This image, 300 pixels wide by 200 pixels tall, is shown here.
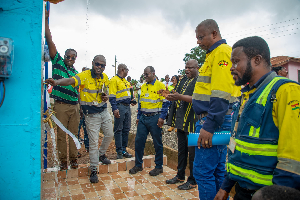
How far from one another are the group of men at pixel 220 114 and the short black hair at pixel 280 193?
0.11 metres

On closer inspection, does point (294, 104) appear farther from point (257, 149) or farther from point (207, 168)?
point (207, 168)

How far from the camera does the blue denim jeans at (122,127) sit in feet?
17.2

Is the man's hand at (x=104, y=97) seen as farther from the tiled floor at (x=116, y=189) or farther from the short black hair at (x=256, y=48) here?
the short black hair at (x=256, y=48)

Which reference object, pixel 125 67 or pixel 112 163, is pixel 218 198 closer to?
pixel 112 163

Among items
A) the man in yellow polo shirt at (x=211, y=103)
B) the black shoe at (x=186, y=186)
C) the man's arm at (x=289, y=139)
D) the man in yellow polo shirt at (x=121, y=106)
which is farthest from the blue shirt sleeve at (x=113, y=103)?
the man's arm at (x=289, y=139)

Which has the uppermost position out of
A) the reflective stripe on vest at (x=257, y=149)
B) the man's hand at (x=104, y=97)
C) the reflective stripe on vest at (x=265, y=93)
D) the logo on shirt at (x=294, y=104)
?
the man's hand at (x=104, y=97)

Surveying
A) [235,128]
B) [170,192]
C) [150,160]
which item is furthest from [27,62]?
[150,160]

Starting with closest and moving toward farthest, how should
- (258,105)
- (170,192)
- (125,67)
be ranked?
(258,105), (170,192), (125,67)

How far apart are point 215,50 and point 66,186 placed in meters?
3.31

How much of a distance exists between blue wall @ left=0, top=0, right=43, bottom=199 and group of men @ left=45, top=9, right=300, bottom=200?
1.29m

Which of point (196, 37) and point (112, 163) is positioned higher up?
point (196, 37)

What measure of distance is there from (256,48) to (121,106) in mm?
4282

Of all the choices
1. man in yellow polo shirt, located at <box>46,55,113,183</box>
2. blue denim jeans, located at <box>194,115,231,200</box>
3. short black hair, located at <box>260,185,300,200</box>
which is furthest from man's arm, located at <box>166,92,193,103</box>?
short black hair, located at <box>260,185,300,200</box>

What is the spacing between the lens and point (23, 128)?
1.84 meters
